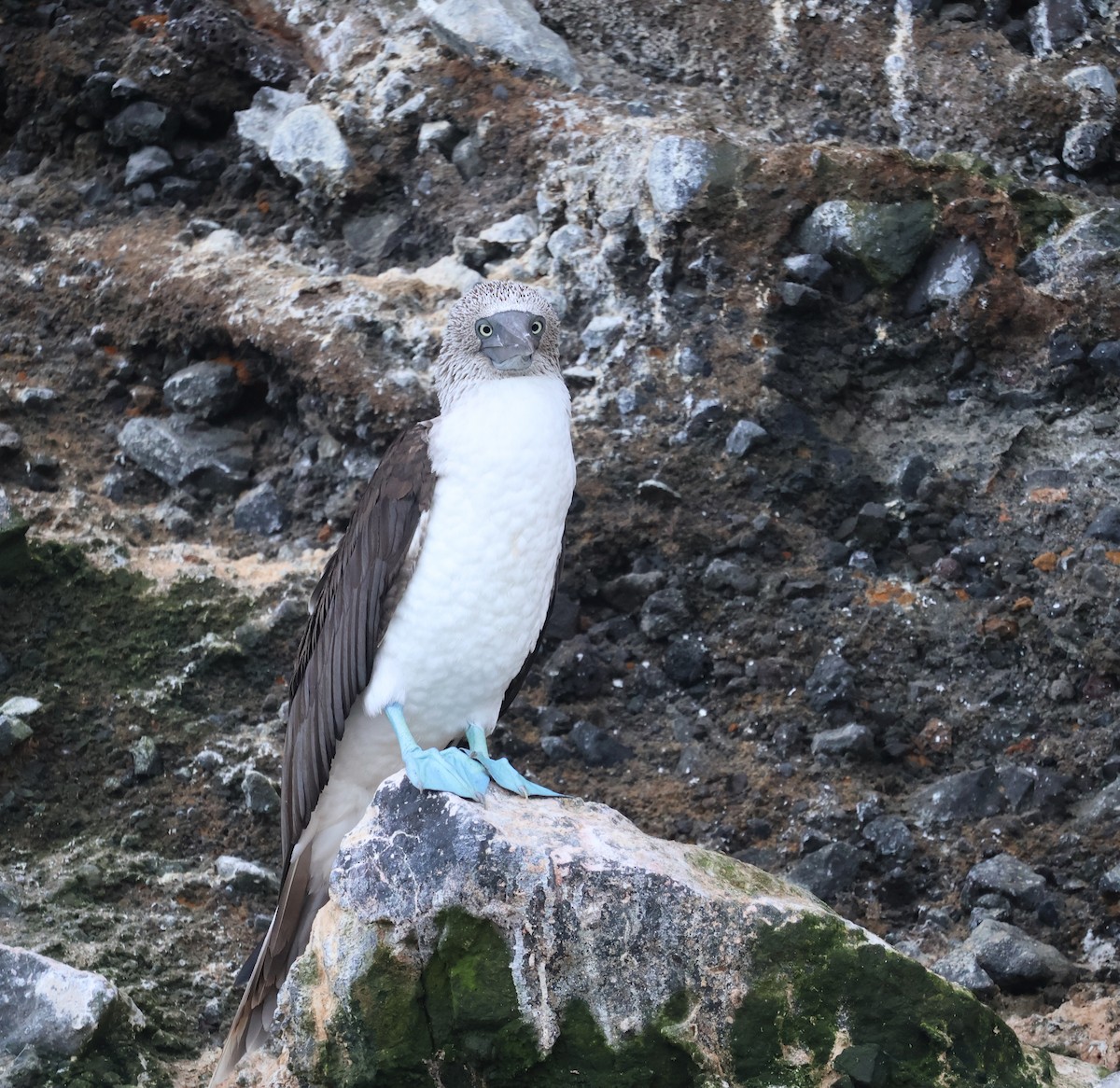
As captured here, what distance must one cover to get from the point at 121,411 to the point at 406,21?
256 cm

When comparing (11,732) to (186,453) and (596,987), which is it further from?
(596,987)

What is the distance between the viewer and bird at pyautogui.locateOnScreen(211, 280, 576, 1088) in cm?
421

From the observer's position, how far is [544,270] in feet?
22.1

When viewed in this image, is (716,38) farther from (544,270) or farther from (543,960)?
(543,960)

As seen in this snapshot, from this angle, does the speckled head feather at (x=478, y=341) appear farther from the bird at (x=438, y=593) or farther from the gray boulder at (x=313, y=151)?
the gray boulder at (x=313, y=151)

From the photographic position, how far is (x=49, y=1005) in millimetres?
3752

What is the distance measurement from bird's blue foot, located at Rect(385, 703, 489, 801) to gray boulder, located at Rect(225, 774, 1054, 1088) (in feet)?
0.72

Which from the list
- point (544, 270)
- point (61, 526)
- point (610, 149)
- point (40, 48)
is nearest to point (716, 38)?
point (610, 149)

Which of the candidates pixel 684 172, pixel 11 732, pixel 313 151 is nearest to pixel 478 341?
pixel 11 732

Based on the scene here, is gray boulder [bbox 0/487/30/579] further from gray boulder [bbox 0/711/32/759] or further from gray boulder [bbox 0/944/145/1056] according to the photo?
gray boulder [bbox 0/944/145/1056]

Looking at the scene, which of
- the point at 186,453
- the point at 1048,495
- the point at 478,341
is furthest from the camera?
the point at 186,453

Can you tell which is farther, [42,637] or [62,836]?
[42,637]

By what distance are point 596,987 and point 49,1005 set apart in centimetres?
145

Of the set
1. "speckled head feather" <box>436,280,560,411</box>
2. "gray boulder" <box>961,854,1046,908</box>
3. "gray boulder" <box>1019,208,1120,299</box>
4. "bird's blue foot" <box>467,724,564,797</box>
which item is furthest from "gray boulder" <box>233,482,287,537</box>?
"gray boulder" <box>1019,208,1120,299</box>
